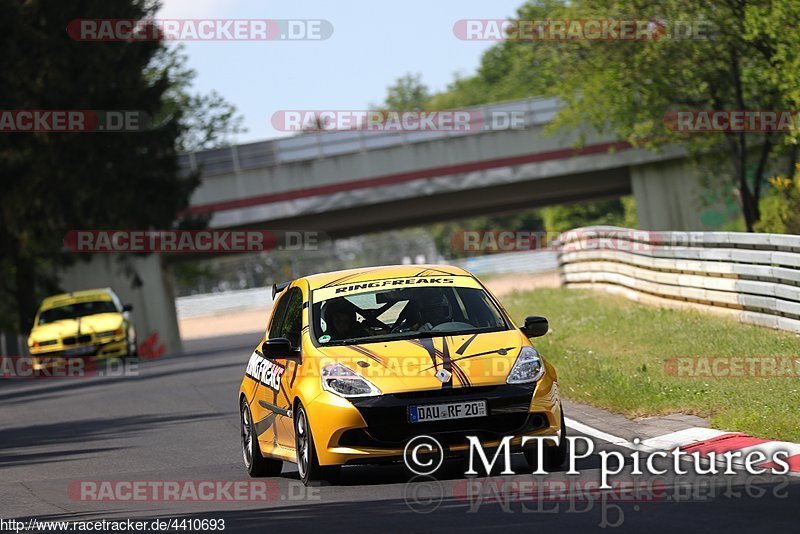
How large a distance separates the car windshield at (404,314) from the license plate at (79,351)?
23698mm

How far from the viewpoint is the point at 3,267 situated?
57781 mm

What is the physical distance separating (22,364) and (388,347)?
112ft

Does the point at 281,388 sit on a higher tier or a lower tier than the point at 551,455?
higher

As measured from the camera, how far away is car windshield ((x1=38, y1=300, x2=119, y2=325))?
120 feet

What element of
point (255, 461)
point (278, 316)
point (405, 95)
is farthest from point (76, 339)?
point (405, 95)

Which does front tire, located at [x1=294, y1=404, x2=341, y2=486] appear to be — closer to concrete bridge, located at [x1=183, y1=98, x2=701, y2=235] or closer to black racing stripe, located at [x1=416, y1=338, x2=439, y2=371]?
black racing stripe, located at [x1=416, y1=338, x2=439, y2=371]

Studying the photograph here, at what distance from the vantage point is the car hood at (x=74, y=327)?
35125 mm

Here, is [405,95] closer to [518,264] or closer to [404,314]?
[518,264]

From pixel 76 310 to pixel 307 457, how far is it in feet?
86.8

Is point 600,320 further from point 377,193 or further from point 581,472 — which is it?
point 377,193

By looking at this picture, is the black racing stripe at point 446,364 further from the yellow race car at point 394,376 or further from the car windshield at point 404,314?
the car windshield at point 404,314


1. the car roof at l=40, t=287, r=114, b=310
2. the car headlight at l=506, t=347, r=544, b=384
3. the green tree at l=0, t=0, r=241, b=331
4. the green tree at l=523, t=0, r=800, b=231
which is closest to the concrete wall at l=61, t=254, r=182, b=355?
the green tree at l=0, t=0, r=241, b=331

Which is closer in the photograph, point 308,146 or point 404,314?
point 404,314

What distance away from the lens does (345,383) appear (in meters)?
10.9
